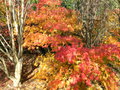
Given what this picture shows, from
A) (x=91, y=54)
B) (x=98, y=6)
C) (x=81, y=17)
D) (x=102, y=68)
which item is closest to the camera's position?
(x=91, y=54)

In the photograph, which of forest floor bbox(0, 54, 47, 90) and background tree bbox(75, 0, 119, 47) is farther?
forest floor bbox(0, 54, 47, 90)

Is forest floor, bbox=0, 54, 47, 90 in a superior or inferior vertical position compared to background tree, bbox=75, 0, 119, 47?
inferior

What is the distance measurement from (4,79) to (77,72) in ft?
15.9

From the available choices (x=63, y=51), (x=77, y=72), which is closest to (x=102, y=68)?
(x=77, y=72)

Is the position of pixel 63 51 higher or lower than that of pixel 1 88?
higher

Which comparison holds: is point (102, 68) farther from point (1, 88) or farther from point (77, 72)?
point (1, 88)

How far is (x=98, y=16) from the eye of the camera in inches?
270

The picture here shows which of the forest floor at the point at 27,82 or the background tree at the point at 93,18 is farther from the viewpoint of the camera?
the forest floor at the point at 27,82

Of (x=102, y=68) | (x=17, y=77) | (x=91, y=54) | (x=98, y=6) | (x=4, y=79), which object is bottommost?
(x=4, y=79)

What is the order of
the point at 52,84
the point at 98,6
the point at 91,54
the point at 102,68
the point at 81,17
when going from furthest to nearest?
the point at 81,17, the point at 98,6, the point at 52,84, the point at 102,68, the point at 91,54

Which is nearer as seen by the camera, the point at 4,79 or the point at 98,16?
the point at 98,16

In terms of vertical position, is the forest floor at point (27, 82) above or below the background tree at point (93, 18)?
below

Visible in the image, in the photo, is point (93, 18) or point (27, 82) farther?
point (27, 82)

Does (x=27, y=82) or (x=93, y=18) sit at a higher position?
(x=93, y=18)
